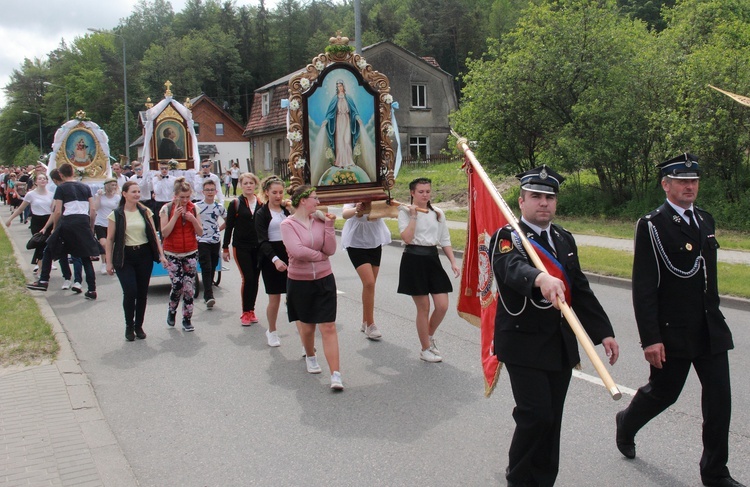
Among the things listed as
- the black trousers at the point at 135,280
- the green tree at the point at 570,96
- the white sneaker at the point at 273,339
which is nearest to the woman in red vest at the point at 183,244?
the black trousers at the point at 135,280

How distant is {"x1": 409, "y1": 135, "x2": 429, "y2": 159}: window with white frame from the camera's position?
46750mm

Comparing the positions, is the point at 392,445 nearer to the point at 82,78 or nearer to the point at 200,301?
the point at 200,301

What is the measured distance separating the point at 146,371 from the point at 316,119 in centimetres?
312

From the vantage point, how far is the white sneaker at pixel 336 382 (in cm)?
640

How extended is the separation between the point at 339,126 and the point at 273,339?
2503 mm

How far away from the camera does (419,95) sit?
48125 mm

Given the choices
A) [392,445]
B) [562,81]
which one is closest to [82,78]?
[562,81]

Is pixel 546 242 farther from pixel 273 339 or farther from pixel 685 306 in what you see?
pixel 273 339

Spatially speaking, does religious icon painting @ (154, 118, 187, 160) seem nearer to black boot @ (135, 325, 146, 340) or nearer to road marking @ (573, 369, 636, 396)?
black boot @ (135, 325, 146, 340)

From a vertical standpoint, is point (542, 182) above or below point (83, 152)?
below

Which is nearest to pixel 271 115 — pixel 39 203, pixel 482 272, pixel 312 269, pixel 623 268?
pixel 39 203

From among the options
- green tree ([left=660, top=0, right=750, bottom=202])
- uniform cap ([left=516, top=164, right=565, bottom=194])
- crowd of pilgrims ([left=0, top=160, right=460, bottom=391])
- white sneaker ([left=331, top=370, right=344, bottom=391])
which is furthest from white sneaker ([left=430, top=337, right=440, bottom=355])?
green tree ([left=660, top=0, right=750, bottom=202])

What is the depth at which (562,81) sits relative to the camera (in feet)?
72.3

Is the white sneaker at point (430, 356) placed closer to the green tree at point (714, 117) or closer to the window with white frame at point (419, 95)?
the green tree at point (714, 117)
